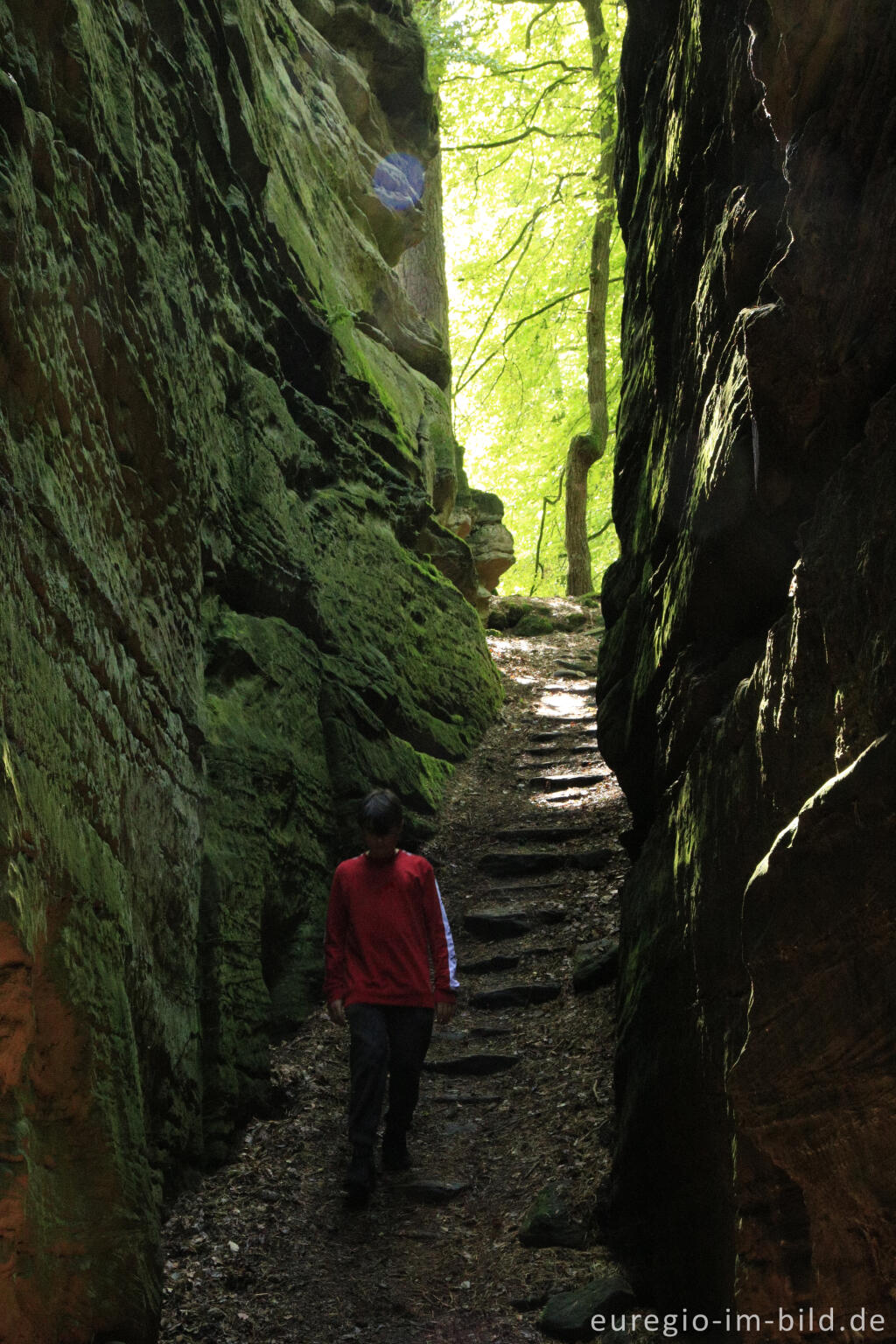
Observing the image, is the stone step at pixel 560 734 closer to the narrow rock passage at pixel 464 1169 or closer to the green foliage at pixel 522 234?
the narrow rock passage at pixel 464 1169

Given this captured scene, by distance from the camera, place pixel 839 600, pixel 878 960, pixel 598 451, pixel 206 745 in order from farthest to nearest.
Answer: pixel 598 451 → pixel 206 745 → pixel 839 600 → pixel 878 960

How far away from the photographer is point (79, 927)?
11.4 feet

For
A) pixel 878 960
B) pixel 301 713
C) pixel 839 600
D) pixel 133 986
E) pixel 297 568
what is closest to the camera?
pixel 878 960

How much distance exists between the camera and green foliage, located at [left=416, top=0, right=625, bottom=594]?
762 inches

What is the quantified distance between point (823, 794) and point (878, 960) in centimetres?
40

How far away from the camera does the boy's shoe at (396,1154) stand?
16.6 ft

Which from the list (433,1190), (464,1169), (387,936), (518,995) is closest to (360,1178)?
(433,1190)

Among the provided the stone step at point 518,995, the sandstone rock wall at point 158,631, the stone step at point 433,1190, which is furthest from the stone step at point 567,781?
the stone step at point 433,1190

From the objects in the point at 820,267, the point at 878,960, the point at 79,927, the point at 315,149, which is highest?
the point at 315,149

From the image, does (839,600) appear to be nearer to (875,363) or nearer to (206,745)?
(875,363)

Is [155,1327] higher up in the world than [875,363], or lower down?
lower down

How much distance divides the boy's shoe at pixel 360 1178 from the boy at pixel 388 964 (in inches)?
8.5

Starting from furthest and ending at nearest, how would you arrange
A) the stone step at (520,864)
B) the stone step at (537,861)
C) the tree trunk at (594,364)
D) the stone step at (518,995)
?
the tree trunk at (594,364), the stone step at (520,864), the stone step at (537,861), the stone step at (518,995)

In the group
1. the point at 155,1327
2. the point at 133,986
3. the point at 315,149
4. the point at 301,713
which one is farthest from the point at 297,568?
the point at 315,149
